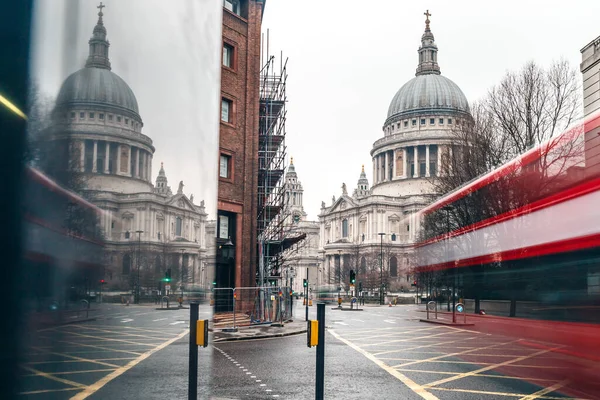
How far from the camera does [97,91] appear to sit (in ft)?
3.68

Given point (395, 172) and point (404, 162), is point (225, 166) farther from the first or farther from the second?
point (395, 172)

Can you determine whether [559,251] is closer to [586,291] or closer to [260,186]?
[586,291]

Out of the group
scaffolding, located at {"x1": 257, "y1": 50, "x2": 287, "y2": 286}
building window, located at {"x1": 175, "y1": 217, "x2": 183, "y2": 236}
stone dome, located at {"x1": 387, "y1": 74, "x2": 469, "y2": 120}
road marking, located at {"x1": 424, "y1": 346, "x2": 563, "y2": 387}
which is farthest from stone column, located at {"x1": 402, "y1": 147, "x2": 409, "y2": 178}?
building window, located at {"x1": 175, "y1": 217, "x2": 183, "y2": 236}

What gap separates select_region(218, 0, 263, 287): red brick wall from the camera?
93.5ft

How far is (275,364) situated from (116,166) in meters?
12.0

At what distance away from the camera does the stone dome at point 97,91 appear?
3.34 ft

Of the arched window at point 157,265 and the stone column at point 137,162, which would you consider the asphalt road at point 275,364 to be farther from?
the stone column at point 137,162

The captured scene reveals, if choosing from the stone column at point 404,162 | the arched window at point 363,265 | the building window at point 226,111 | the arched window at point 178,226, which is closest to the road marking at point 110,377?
the arched window at point 178,226

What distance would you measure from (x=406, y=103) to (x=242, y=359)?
358ft

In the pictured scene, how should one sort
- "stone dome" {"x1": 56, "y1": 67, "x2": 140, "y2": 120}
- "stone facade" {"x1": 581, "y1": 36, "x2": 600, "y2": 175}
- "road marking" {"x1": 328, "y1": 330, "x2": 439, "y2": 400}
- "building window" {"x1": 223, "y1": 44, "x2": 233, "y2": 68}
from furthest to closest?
"building window" {"x1": 223, "y1": 44, "x2": 233, "y2": 68} < "stone facade" {"x1": 581, "y1": 36, "x2": 600, "y2": 175} < "road marking" {"x1": 328, "y1": 330, "x2": 439, "y2": 400} < "stone dome" {"x1": 56, "y1": 67, "x2": 140, "y2": 120}

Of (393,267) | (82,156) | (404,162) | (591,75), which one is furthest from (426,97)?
(82,156)

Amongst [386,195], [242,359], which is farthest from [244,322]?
[386,195]

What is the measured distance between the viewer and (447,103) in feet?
378

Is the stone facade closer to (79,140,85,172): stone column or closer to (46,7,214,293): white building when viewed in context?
(46,7,214,293): white building
